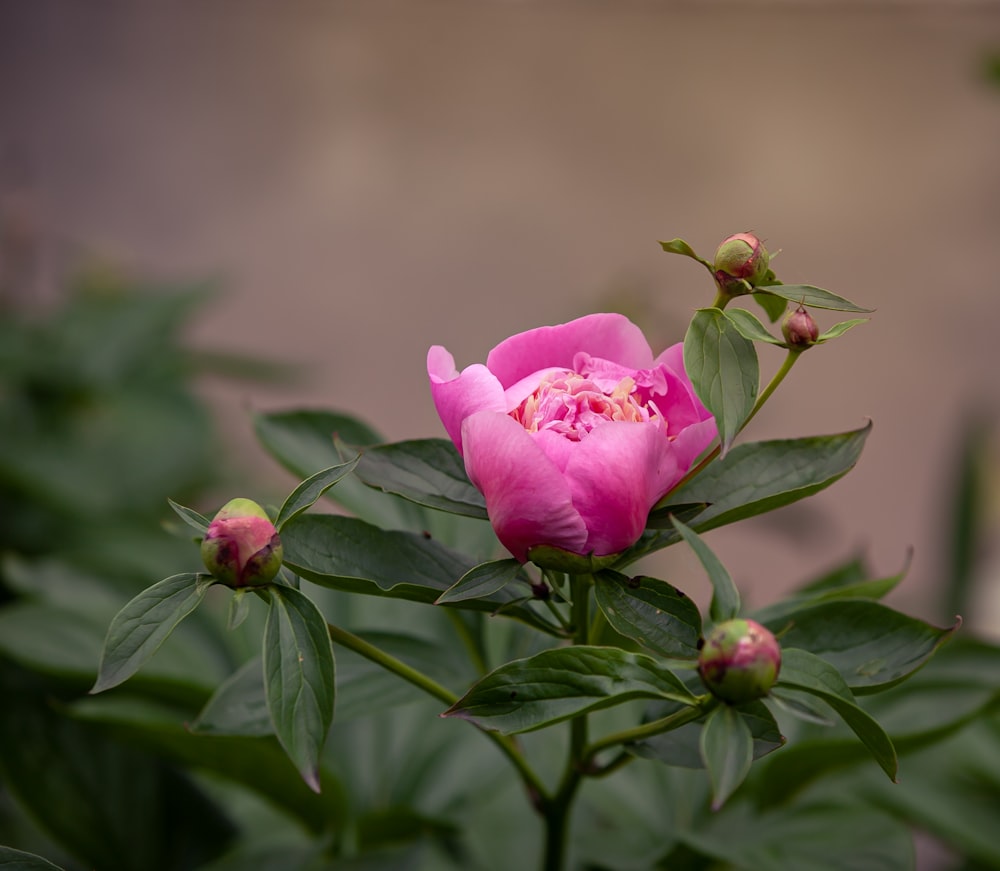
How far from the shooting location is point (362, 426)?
15.5 inches

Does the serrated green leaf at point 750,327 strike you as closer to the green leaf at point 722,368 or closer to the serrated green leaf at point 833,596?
the green leaf at point 722,368

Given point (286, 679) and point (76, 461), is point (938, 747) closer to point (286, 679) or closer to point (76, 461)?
point (286, 679)

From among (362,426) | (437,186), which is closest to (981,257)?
(437,186)

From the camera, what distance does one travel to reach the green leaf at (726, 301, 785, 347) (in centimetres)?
26

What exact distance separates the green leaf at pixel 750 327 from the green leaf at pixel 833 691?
79 millimetres

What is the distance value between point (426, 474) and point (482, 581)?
0.15 feet

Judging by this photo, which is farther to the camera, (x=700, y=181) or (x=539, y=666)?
(x=700, y=181)

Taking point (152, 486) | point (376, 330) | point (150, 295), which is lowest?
point (376, 330)

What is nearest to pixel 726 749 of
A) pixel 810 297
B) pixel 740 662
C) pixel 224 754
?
pixel 740 662

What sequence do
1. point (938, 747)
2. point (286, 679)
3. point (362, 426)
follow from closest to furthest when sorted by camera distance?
point (286, 679)
point (362, 426)
point (938, 747)

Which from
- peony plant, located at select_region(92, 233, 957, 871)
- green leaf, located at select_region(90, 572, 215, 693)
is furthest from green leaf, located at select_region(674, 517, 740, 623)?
green leaf, located at select_region(90, 572, 215, 693)

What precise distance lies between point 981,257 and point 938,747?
91.6 inches

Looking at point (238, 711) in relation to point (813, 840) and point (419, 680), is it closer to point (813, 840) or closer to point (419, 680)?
point (419, 680)

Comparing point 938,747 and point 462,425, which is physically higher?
point 462,425
